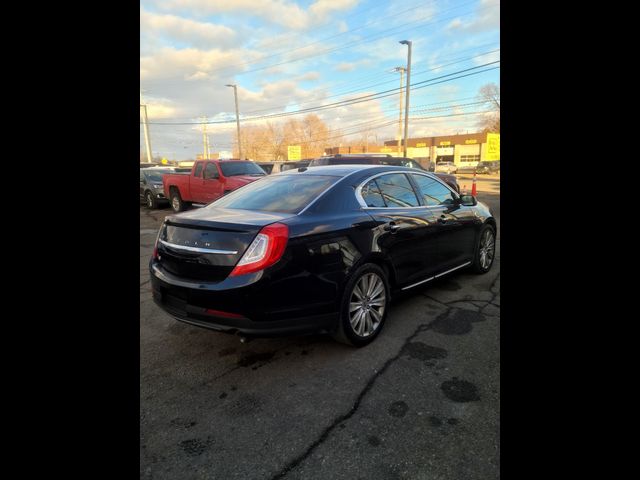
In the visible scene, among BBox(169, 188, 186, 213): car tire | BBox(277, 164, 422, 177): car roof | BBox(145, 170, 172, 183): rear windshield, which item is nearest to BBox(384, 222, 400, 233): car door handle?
BBox(277, 164, 422, 177): car roof

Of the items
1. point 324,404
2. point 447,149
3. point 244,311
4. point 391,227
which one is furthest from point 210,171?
point 447,149

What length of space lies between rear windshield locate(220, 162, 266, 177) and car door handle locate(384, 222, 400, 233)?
28.3ft

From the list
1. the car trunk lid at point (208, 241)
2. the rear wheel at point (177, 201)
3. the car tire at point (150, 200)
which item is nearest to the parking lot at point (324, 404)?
the car trunk lid at point (208, 241)

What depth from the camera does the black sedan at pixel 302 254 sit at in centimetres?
288

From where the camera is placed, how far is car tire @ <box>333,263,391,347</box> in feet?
10.9

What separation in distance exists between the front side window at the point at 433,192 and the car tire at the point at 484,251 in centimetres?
82

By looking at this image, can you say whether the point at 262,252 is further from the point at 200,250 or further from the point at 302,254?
the point at 200,250

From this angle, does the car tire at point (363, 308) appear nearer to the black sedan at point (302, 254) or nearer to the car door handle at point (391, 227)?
the black sedan at point (302, 254)

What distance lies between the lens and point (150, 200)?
15305 millimetres
